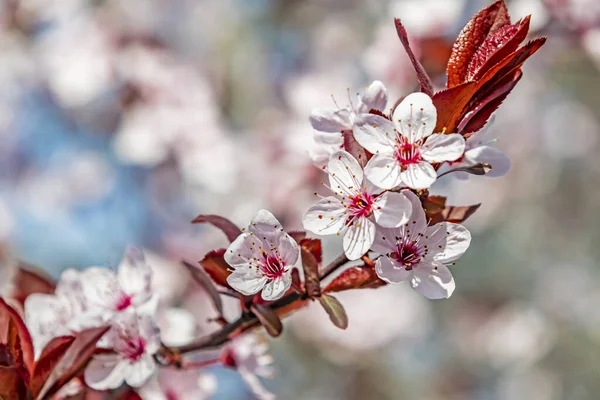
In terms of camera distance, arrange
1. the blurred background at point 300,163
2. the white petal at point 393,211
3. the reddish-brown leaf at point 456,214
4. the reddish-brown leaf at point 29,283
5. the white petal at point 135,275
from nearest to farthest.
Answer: the white petal at point 393,211 → the reddish-brown leaf at point 456,214 → the white petal at point 135,275 → the reddish-brown leaf at point 29,283 → the blurred background at point 300,163

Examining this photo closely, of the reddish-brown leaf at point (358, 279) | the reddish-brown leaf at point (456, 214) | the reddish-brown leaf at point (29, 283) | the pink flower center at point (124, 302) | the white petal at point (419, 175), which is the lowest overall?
the reddish-brown leaf at point (29, 283)

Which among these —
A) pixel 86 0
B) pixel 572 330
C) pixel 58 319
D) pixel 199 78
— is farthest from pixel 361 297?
pixel 58 319

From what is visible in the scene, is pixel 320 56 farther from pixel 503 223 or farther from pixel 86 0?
pixel 503 223

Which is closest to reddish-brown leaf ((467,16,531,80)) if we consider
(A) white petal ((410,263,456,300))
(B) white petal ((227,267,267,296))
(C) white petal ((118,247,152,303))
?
(A) white petal ((410,263,456,300))

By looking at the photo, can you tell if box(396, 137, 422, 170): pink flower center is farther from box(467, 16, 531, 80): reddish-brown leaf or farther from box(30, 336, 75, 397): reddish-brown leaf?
box(30, 336, 75, 397): reddish-brown leaf

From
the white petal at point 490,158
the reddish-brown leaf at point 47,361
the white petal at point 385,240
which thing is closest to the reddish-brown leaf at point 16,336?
the reddish-brown leaf at point 47,361

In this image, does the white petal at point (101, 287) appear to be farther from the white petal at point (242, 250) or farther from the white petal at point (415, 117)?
the white petal at point (415, 117)

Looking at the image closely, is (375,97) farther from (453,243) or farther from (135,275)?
(135,275)
